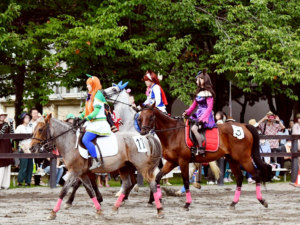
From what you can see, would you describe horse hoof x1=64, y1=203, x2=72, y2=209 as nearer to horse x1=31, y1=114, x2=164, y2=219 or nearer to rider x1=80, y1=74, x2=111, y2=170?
horse x1=31, y1=114, x2=164, y2=219

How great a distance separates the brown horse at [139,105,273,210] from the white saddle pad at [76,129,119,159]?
105 centimetres

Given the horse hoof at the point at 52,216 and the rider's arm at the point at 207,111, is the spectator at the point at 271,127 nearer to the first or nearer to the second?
the rider's arm at the point at 207,111

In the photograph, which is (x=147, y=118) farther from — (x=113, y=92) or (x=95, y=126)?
(x=113, y=92)

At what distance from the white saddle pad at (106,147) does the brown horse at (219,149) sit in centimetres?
105

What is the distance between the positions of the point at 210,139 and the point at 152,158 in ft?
5.53

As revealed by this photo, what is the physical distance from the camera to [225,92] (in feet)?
121

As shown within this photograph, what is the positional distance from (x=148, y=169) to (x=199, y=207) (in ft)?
6.44

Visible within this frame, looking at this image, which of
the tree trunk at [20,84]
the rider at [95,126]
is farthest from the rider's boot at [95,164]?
the tree trunk at [20,84]

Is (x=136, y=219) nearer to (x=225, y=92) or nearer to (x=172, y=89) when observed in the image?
(x=172, y=89)

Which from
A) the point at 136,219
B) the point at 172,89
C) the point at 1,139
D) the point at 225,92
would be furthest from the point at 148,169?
the point at 225,92

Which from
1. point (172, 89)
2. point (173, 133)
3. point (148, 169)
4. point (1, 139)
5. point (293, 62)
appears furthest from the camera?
point (172, 89)

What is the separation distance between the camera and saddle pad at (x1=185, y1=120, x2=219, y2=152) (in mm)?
14391

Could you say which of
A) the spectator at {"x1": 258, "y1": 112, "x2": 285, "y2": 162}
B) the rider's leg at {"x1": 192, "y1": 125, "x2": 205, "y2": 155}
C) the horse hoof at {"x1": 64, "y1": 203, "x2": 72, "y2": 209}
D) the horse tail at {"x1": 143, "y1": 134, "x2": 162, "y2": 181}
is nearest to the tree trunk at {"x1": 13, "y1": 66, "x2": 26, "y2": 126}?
the spectator at {"x1": 258, "y1": 112, "x2": 285, "y2": 162}

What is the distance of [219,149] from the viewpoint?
14656 mm
